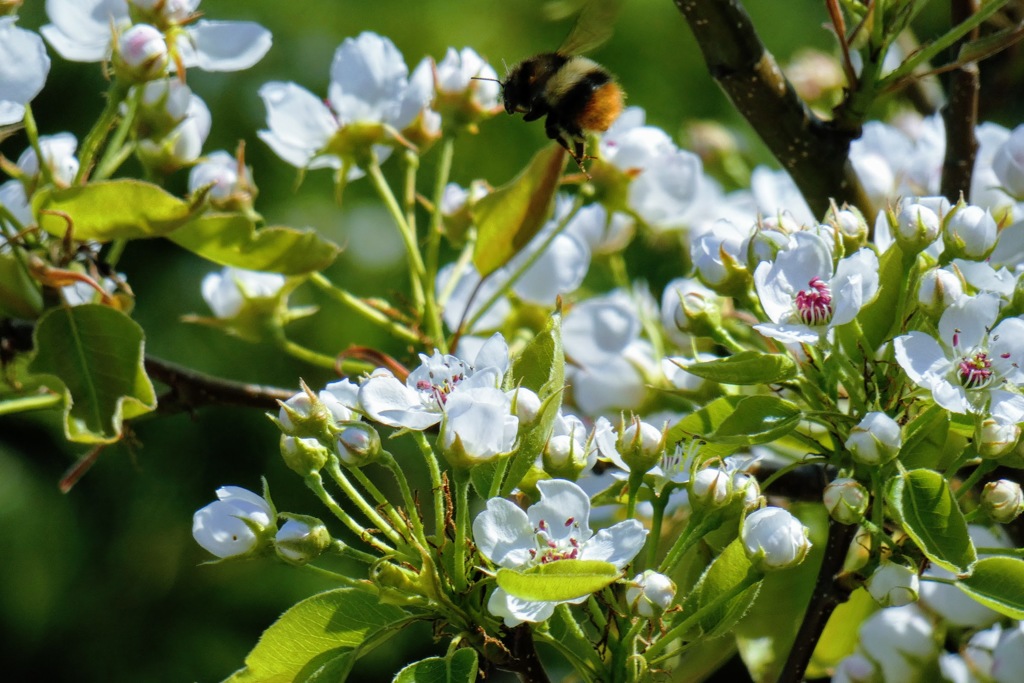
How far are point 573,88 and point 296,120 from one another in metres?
0.29

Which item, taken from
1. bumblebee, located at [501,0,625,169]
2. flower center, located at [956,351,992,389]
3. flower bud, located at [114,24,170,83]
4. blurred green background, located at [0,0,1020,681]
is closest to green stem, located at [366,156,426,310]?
bumblebee, located at [501,0,625,169]

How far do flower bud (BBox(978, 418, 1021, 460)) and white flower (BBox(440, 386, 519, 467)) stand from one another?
0.30m

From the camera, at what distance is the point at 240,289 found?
132 centimetres

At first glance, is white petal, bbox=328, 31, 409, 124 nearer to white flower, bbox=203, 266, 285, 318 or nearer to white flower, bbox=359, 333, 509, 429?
white flower, bbox=203, 266, 285, 318

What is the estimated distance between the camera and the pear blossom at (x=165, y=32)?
1.14 meters

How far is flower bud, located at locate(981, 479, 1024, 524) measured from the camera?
83 cm

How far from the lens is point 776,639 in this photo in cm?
111

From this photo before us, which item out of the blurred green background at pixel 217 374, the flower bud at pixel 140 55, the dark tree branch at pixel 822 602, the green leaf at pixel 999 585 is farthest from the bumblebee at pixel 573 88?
the blurred green background at pixel 217 374

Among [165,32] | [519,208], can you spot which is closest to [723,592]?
[519,208]

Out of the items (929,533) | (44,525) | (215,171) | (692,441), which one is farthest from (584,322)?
(44,525)

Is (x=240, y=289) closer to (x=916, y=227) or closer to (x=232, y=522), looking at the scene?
(x=232, y=522)

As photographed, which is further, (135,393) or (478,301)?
(478,301)

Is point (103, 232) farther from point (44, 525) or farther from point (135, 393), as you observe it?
point (44, 525)

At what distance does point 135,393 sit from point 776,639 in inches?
23.0
